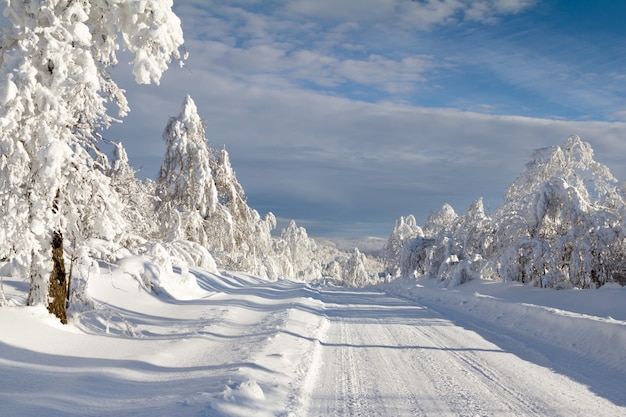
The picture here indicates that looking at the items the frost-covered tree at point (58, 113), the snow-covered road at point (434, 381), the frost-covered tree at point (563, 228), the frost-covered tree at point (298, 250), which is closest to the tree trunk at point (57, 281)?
the frost-covered tree at point (58, 113)

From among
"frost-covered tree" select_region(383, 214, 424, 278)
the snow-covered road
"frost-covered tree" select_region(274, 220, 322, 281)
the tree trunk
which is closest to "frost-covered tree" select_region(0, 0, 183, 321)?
the tree trunk

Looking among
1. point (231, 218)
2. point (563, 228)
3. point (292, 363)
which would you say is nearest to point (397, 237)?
point (231, 218)

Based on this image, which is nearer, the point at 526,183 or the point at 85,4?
the point at 85,4

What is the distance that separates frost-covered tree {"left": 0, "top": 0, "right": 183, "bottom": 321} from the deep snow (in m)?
0.97

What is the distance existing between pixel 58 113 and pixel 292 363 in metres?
5.43

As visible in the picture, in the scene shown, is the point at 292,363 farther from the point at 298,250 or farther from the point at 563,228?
the point at 298,250

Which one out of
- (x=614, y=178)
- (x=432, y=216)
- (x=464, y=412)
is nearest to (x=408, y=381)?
(x=464, y=412)

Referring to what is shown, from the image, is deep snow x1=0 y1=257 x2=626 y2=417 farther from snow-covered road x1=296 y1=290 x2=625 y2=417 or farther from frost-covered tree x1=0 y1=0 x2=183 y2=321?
frost-covered tree x1=0 y1=0 x2=183 y2=321

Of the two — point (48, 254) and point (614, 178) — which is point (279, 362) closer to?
point (48, 254)

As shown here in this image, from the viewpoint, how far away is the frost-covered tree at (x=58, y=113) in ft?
23.5

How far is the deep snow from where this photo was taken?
5.52 meters

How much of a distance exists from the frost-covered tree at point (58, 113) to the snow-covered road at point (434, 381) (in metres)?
4.74

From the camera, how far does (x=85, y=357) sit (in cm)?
725

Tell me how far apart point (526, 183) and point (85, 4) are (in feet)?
86.9
